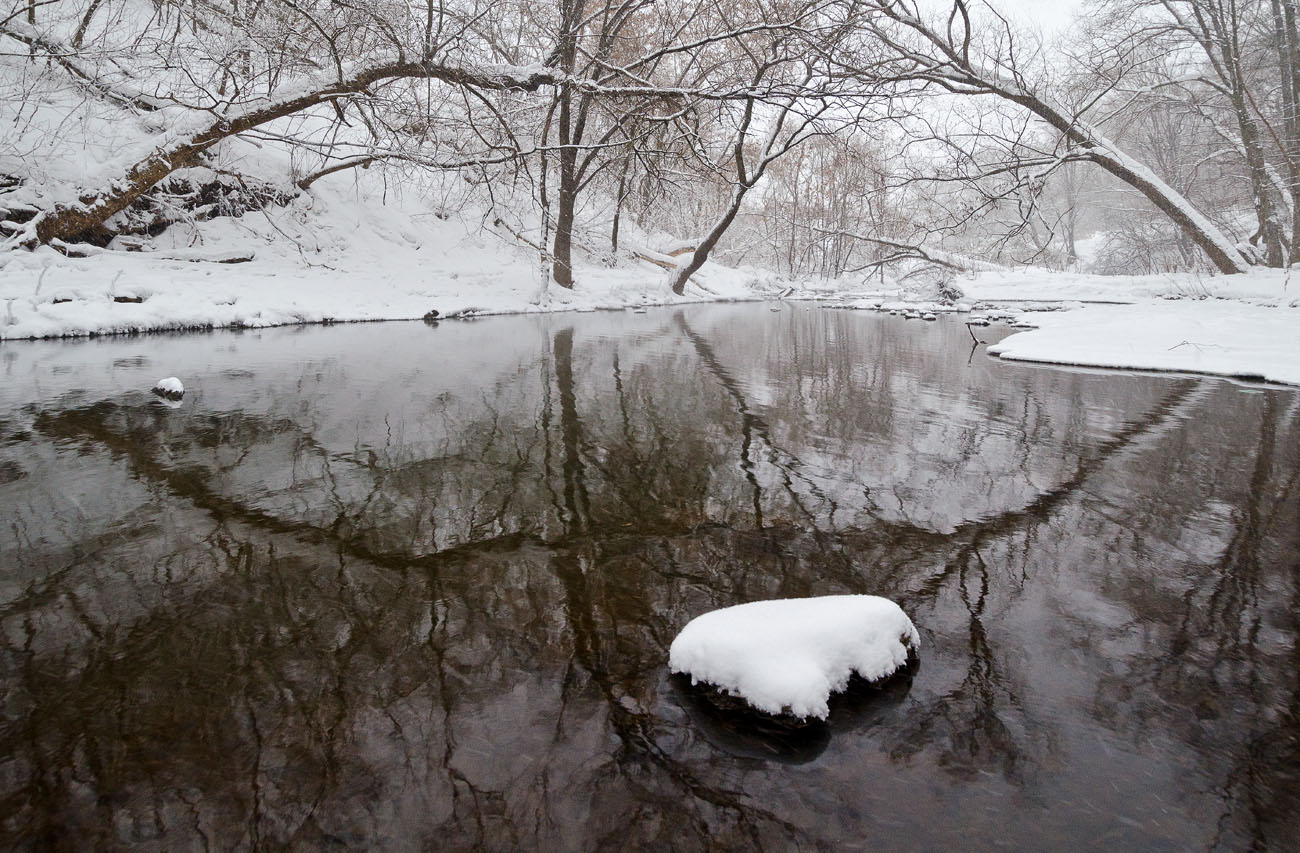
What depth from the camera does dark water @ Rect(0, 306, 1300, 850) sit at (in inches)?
68.2

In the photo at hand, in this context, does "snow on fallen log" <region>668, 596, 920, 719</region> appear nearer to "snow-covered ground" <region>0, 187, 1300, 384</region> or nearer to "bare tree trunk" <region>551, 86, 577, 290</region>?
"snow-covered ground" <region>0, 187, 1300, 384</region>

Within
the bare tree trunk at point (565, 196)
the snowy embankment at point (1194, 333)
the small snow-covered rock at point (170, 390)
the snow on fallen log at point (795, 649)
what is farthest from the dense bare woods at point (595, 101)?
the snow on fallen log at point (795, 649)

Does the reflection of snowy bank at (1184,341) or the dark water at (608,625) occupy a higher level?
the reflection of snowy bank at (1184,341)

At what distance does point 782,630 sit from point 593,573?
3.70 feet

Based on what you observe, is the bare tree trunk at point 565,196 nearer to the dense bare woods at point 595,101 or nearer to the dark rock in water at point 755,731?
the dense bare woods at point 595,101

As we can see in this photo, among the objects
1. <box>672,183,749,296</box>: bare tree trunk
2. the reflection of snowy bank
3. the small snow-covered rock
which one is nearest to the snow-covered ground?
the reflection of snowy bank

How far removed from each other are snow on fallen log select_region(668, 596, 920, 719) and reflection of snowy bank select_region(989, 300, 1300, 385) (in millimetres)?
9304

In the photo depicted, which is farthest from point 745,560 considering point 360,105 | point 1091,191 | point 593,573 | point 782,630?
point 1091,191

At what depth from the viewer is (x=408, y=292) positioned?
1700 centimetres

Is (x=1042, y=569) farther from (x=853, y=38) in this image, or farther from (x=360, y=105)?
(x=853, y=38)

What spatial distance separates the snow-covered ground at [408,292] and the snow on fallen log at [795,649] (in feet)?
21.2

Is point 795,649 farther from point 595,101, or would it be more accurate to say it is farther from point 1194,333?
point 1194,333

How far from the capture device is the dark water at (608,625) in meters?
1.73

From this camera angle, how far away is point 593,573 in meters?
3.07
